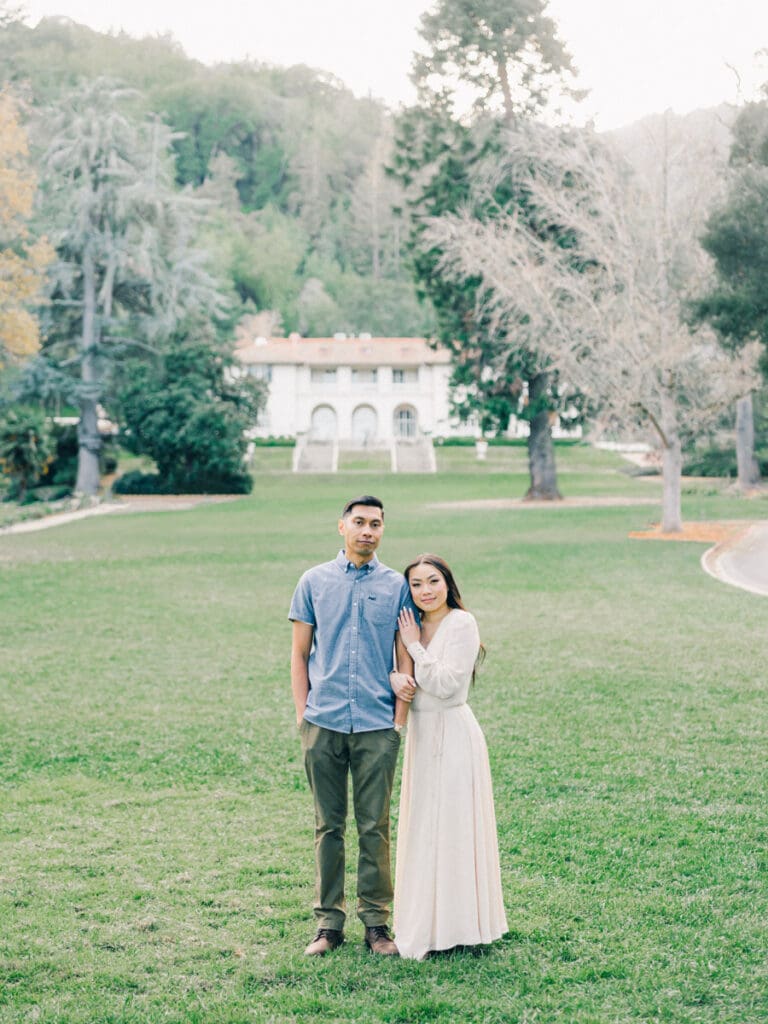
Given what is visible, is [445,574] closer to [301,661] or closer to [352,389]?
[301,661]

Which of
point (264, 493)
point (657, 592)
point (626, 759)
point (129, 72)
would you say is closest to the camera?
point (626, 759)

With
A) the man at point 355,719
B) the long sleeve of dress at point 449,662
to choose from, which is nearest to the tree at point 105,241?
the man at point 355,719

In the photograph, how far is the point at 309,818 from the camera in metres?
6.40

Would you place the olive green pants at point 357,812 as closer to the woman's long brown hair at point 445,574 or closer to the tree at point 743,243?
the woman's long brown hair at point 445,574

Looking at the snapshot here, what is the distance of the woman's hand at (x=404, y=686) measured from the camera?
14.5ft

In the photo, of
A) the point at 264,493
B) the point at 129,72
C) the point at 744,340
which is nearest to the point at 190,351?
the point at 264,493

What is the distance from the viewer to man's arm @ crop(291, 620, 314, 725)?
4.64 metres

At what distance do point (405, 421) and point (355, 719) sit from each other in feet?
239

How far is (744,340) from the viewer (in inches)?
787

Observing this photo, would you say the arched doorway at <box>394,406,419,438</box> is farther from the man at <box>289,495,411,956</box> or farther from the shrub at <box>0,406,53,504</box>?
the man at <box>289,495,411,956</box>

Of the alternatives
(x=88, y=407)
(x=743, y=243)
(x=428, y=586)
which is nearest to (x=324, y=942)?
(x=428, y=586)

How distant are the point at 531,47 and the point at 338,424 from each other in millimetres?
41558

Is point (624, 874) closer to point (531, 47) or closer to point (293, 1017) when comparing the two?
point (293, 1017)

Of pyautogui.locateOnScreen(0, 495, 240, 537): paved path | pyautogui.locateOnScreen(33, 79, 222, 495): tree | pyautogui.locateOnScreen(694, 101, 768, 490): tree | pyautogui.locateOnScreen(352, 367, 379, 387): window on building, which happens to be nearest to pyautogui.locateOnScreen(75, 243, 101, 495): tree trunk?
pyautogui.locateOnScreen(33, 79, 222, 495): tree
